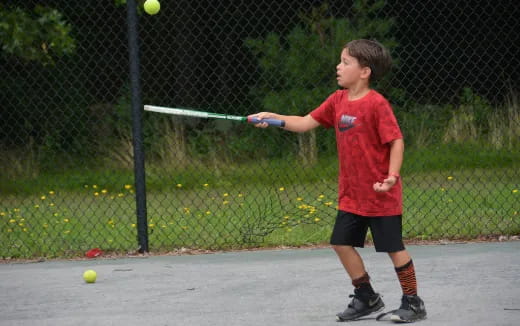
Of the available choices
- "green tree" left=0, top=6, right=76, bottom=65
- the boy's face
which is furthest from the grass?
the boy's face

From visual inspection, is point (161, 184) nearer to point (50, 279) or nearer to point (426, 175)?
point (426, 175)

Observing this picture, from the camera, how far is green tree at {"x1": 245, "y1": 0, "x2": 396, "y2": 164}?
973 centimetres

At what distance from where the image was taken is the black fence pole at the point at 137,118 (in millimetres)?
6020

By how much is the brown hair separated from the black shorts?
0.66 metres

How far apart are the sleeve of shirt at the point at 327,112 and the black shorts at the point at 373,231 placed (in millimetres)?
471

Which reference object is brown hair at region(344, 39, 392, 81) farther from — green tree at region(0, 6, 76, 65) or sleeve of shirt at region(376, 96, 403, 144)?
green tree at region(0, 6, 76, 65)

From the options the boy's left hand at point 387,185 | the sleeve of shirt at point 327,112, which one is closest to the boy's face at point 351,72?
the sleeve of shirt at point 327,112

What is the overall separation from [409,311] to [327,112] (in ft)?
3.29

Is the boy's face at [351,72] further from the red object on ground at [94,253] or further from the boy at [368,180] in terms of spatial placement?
the red object on ground at [94,253]

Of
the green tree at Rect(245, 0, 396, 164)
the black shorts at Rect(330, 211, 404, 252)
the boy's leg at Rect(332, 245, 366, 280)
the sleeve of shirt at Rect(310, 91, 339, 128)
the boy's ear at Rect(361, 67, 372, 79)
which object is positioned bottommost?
the boy's leg at Rect(332, 245, 366, 280)

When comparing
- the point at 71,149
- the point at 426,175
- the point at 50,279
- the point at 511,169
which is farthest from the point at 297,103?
the point at 50,279

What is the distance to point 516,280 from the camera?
482cm

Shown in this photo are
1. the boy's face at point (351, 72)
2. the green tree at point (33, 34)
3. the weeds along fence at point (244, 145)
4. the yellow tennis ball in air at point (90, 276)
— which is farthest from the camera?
the green tree at point (33, 34)

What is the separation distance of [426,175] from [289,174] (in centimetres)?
148
